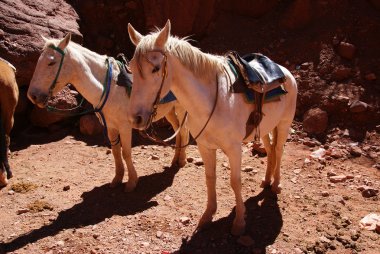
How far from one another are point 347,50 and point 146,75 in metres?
5.13

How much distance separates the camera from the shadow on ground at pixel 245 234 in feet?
11.1

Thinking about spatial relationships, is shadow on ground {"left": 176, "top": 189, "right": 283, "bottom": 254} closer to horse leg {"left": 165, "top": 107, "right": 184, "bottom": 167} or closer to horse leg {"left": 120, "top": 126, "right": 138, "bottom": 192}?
horse leg {"left": 120, "top": 126, "right": 138, "bottom": 192}

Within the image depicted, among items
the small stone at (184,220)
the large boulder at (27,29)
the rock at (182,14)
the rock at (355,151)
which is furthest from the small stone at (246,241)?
the rock at (182,14)

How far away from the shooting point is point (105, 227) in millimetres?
3805

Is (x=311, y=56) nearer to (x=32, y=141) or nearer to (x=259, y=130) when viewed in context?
(x=259, y=130)

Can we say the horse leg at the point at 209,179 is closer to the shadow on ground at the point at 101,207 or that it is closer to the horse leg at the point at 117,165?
the shadow on ground at the point at 101,207

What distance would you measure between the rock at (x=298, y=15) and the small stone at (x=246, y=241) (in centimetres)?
531

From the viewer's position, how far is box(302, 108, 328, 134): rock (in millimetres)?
5980

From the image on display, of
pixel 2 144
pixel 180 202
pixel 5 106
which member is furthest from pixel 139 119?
pixel 2 144

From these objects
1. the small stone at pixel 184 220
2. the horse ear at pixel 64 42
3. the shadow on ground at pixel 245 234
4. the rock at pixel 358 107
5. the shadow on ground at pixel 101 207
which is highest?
the horse ear at pixel 64 42

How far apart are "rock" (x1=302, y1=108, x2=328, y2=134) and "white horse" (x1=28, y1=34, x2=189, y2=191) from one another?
2654 millimetres

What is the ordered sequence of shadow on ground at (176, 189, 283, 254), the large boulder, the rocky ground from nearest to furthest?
shadow on ground at (176, 189, 283, 254)
the rocky ground
the large boulder

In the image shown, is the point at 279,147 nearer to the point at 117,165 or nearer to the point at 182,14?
the point at 117,165

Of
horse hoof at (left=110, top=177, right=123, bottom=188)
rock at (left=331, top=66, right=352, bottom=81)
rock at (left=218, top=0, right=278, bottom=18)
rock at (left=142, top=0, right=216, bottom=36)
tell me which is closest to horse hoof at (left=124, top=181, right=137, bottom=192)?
horse hoof at (left=110, top=177, right=123, bottom=188)
